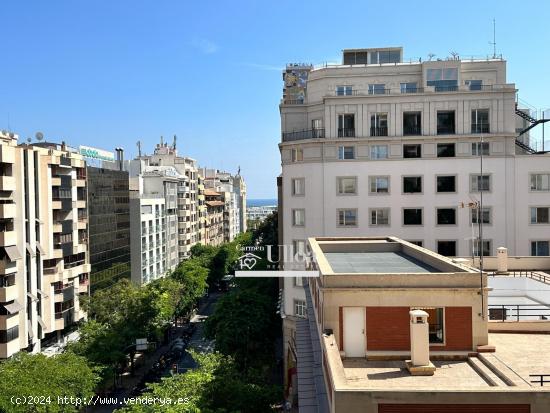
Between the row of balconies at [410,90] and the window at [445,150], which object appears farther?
the window at [445,150]

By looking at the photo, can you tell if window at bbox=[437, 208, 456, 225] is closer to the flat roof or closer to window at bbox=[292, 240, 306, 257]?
window at bbox=[292, 240, 306, 257]

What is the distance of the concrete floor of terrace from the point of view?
16156 mm

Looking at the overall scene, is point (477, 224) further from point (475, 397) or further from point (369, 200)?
point (475, 397)

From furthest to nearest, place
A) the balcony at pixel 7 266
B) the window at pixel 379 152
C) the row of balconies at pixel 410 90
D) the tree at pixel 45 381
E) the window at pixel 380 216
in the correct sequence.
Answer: the balcony at pixel 7 266
the window at pixel 380 216
the window at pixel 379 152
the row of balconies at pixel 410 90
the tree at pixel 45 381

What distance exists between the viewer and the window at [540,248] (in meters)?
48.0

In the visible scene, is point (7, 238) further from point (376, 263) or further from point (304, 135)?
point (376, 263)

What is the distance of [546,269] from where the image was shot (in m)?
36.9

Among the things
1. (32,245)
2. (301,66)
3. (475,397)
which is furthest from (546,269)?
(301,66)

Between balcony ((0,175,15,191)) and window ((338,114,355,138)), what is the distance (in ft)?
101

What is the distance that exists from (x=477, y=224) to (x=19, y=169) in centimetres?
4322

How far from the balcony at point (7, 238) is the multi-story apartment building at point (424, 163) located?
26182 millimetres

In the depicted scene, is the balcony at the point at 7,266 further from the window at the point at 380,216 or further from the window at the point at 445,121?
the window at the point at 445,121

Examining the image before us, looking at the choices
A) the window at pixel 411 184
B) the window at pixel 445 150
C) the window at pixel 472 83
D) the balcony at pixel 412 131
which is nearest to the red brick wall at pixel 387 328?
the window at pixel 411 184

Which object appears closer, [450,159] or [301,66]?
[450,159]
